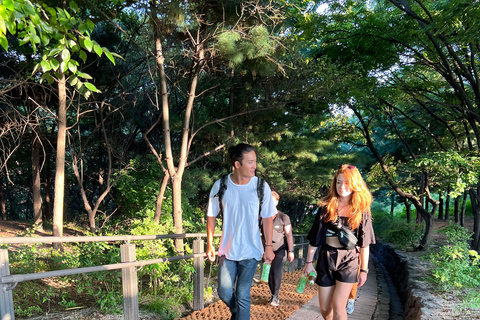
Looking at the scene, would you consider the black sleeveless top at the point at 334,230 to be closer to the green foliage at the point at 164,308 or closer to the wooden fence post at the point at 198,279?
the wooden fence post at the point at 198,279

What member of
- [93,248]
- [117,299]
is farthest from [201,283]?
[93,248]

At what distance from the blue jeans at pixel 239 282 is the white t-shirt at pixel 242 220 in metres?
0.06

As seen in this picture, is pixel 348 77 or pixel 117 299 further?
pixel 348 77

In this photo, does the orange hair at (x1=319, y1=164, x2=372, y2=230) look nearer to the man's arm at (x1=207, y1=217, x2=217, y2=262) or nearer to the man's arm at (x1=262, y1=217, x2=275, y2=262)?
the man's arm at (x1=262, y1=217, x2=275, y2=262)

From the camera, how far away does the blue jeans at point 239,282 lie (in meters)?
2.88

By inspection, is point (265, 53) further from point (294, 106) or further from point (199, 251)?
point (294, 106)

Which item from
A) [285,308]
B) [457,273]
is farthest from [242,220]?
[457,273]

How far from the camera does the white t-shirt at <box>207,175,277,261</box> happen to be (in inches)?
114

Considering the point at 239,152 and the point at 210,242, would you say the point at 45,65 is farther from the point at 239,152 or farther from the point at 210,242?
the point at 210,242

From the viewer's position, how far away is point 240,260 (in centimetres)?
289

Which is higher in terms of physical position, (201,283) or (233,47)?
(233,47)

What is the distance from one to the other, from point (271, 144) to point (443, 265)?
21.1 feet

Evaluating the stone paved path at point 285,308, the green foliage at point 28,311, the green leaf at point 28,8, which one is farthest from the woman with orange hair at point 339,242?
the green foliage at point 28,311

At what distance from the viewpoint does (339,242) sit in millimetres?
3029
